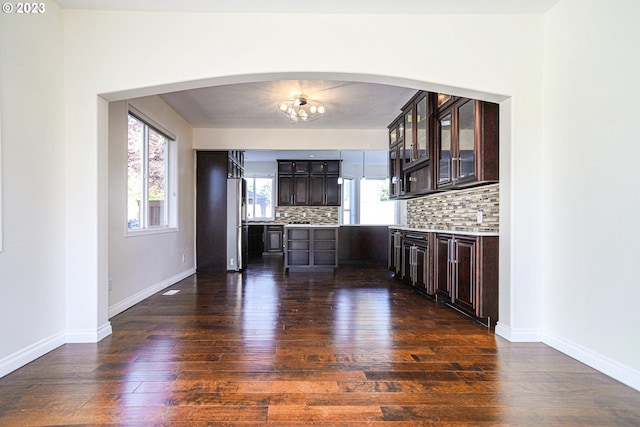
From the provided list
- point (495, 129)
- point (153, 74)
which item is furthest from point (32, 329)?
point (495, 129)

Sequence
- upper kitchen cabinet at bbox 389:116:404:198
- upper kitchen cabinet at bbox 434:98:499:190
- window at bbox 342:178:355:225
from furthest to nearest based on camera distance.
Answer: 1. window at bbox 342:178:355:225
2. upper kitchen cabinet at bbox 389:116:404:198
3. upper kitchen cabinet at bbox 434:98:499:190

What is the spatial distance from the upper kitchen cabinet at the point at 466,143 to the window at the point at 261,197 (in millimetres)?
6483

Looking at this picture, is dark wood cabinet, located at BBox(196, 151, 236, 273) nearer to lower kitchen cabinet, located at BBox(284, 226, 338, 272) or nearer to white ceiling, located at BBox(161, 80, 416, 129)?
white ceiling, located at BBox(161, 80, 416, 129)

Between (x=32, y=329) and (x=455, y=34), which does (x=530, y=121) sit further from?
(x=32, y=329)

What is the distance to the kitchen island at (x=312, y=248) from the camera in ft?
20.1

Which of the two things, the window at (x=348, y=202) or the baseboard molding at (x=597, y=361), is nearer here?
the baseboard molding at (x=597, y=361)

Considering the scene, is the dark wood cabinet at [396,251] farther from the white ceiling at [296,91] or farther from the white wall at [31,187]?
the white wall at [31,187]

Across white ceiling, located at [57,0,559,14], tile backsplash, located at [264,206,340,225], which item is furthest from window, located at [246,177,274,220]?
white ceiling, located at [57,0,559,14]

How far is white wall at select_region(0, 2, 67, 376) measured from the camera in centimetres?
212

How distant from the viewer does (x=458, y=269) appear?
10.8ft
